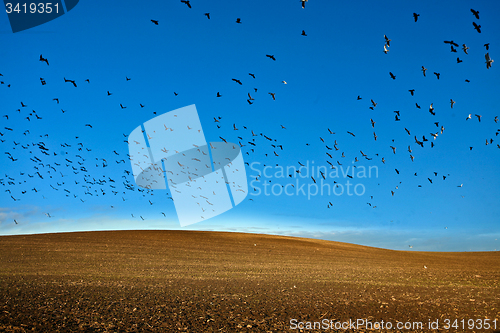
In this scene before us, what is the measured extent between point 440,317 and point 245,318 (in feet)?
24.8

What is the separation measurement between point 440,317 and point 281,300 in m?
6.32

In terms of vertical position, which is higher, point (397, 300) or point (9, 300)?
point (9, 300)

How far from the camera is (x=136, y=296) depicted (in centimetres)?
1348

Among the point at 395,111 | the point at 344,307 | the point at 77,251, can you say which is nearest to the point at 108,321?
the point at 344,307

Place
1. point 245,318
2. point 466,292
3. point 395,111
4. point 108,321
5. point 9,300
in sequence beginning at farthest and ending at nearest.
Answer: point 395,111 < point 466,292 < point 9,300 < point 245,318 < point 108,321

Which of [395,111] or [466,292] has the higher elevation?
[395,111]

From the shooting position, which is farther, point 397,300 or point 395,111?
point 395,111

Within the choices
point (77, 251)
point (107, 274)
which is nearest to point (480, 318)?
point (107, 274)

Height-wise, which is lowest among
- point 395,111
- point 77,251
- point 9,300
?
point 77,251

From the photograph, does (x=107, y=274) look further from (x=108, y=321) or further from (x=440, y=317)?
(x=440, y=317)

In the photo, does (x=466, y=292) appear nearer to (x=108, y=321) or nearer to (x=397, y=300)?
(x=397, y=300)

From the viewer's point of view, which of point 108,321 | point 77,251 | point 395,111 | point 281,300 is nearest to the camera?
point 108,321

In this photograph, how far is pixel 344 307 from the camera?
40.1ft

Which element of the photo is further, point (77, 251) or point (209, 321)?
point (77, 251)
